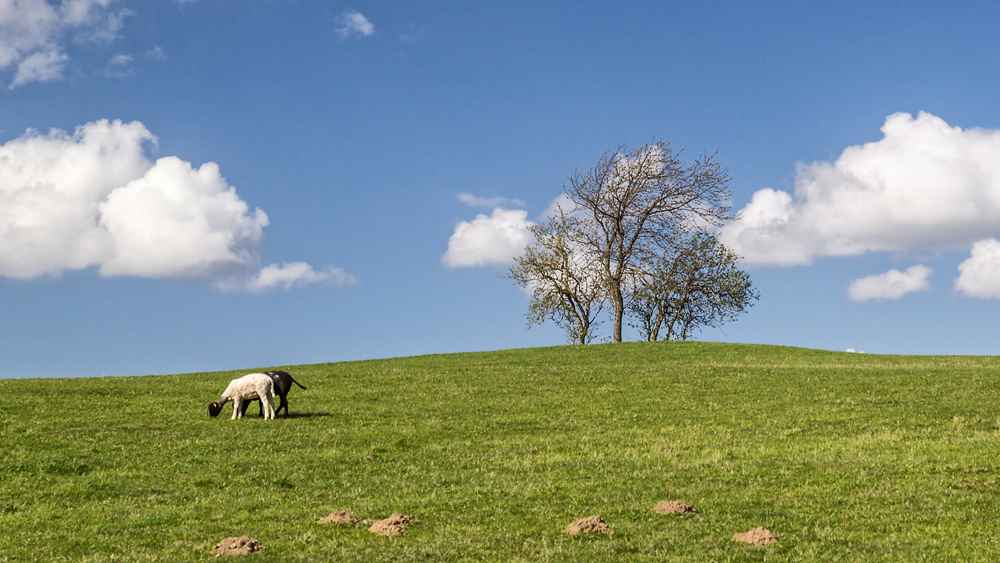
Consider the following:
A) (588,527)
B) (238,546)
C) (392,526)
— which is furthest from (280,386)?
(588,527)

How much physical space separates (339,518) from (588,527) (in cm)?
438

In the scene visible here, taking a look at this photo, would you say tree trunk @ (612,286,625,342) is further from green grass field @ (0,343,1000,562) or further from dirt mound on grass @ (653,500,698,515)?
dirt mound on grass @ (653,500,698,515)

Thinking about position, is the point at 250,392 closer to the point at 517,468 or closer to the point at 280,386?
the point at 280,386

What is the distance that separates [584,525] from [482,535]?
1.63 metres

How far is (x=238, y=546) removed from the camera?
11781mm

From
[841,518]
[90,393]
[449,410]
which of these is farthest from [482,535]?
[90,393]

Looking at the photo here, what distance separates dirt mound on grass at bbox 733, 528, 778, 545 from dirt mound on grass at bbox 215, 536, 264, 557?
723cm

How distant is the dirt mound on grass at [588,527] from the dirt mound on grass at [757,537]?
6.33ft

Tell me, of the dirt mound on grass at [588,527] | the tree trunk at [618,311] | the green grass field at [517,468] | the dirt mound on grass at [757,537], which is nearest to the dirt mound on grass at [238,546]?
the green grass field at [517,468]

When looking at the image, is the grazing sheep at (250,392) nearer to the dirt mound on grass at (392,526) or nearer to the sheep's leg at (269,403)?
the sheep's leg at (269,403)

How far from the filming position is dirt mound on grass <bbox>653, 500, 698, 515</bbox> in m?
13.5

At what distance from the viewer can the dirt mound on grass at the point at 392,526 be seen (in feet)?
41.2

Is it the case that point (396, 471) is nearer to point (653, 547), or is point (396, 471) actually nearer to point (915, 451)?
point (653, 547)

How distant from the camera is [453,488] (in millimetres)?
16391
